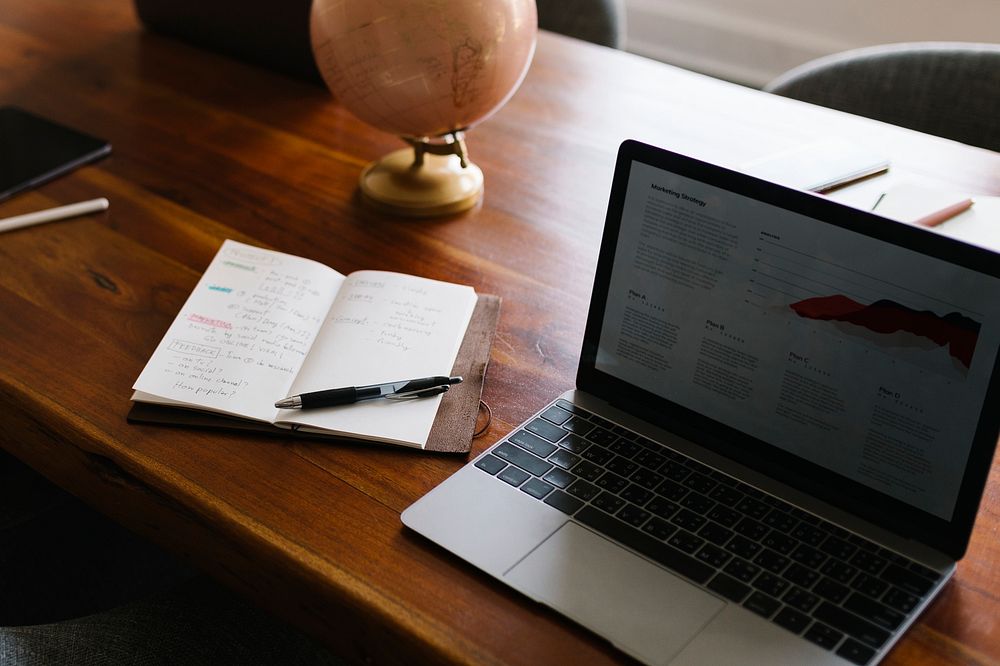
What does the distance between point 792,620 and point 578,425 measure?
252 millimetres

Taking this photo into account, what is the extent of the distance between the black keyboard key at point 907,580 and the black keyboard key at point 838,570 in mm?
24

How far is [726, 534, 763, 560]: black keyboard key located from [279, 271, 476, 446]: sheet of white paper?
27cm

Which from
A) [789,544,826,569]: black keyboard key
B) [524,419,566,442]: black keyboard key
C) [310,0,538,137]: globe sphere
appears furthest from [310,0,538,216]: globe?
[789,544,826,569]: black keyboard key

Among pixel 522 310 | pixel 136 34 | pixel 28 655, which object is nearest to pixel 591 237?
pixel 522 310

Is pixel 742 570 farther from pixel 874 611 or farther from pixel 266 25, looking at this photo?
pixel 266 25

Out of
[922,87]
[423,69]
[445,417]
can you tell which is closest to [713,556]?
[445,417]

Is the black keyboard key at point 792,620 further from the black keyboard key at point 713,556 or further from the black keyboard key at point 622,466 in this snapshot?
the black keyboard key at point 622,466

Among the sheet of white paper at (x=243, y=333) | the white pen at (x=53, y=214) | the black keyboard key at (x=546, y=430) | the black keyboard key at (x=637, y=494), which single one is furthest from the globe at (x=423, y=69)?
the black keyboard key at (x=637, y=494)

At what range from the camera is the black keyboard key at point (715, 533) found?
2.39 feet

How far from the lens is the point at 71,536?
1198 mm

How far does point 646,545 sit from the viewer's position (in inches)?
28.6

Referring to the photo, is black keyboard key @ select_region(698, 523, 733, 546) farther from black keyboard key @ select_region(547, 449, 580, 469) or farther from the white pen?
the white pen

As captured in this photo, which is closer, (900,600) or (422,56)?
(900,600)

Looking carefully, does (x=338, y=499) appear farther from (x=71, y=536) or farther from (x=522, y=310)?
(x=71, y=536)
